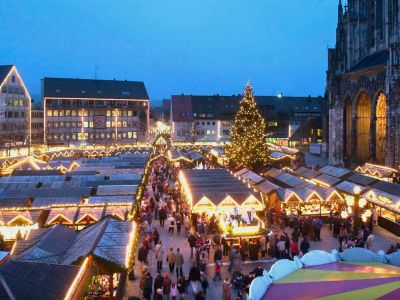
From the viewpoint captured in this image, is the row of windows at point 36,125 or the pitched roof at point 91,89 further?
the pitched roof at point 91,89

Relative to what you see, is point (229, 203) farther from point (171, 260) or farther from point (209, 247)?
point (171, 260)

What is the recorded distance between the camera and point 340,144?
46.0m

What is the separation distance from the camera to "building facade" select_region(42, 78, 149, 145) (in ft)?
260

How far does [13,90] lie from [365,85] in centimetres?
4906

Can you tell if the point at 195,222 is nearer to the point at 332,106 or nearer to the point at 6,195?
the point at 6,195

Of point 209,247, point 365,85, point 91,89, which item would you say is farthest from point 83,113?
point 209,247

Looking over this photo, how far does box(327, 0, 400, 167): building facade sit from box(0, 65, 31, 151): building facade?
1609 inches

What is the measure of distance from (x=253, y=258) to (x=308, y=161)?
37.3m

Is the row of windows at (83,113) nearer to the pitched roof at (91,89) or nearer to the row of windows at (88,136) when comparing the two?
the pitched roof at (91,89)

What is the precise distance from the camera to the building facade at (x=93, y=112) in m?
79.4

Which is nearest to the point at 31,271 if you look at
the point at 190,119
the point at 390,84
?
the point at 390,84

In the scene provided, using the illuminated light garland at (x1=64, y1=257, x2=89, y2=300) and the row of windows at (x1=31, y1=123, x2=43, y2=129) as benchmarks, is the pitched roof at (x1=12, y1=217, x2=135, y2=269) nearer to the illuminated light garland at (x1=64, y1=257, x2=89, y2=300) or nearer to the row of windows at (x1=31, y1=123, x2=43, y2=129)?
the illuminated light garland at (x1=64, y1=257, x2=89, y2=300)

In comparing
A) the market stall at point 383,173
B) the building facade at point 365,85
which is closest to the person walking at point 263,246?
the market stall at point 383,173

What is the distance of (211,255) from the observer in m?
19.0
